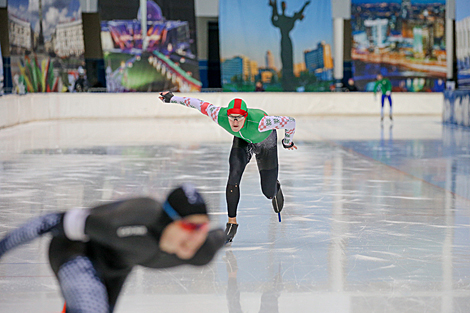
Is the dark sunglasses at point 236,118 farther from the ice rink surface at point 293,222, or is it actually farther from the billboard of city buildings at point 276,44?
the billboard of city buildings at point 276,44

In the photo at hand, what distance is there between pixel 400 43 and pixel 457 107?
7.14 metres

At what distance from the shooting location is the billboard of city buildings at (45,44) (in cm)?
1995

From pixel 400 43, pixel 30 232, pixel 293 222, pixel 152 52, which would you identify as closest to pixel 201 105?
pixel 293 222

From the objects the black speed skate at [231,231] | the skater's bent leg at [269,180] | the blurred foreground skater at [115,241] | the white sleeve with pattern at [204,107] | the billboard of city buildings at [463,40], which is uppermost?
the billboard of city buildings at [463,40]

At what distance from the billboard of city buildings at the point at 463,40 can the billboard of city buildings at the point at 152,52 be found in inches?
412

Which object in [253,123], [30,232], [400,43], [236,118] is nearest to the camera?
[30,232]

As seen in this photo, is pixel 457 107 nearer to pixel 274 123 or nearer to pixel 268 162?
pixel 268 162

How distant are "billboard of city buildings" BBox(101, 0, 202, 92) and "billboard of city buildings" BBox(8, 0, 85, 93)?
52.2 inches

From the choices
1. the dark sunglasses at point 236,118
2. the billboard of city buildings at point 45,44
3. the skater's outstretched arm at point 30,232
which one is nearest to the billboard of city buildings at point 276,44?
the billboard of city buildings at point 45,44

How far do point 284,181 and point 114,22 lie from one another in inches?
688

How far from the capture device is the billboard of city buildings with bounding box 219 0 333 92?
23.9 m

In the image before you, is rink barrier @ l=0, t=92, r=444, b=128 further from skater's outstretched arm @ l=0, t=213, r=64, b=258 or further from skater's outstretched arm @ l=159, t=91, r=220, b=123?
skater's outstretched arm @ l=0, t=213, r=64, b=258

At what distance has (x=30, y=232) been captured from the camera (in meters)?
2.20

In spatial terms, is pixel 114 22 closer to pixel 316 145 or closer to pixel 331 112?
pixel 331 112
